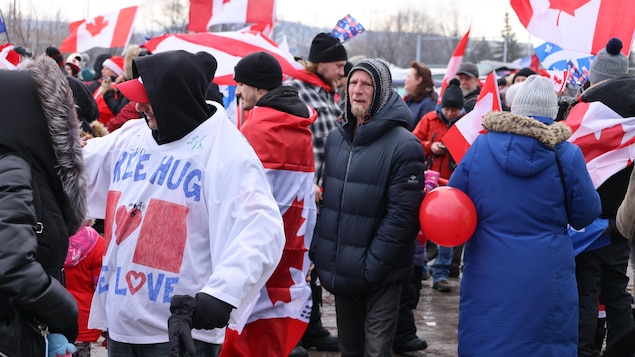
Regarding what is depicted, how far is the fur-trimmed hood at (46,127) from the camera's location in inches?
114

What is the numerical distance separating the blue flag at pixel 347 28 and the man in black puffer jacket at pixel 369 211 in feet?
14.2

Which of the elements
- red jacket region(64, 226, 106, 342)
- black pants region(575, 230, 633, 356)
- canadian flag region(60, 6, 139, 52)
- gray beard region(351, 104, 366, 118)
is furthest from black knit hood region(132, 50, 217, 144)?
canadian flag region(60, 6, 139, 52)

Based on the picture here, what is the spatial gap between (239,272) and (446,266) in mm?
5945

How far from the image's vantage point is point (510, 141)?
4676 millimetres

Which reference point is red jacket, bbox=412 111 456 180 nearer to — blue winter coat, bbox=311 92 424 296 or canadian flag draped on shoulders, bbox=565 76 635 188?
canadian flag draped on shoulders, bbox=565 76 635 188

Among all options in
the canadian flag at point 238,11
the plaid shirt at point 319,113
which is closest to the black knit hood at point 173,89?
the plaid shirt at point 319,113

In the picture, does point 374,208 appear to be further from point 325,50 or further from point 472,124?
point 325,50

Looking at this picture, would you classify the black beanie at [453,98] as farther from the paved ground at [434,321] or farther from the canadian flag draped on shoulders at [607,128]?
the canadian flag draped on shoulders at [607,128]

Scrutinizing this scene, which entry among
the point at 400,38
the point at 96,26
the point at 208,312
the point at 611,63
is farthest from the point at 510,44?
the point at 208,312

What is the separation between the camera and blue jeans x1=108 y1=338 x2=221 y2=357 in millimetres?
3529

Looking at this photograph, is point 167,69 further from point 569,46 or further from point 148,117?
point 569,46

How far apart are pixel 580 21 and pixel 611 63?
1315 mm

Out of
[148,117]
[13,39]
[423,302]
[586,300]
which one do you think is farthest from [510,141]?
[13,39]

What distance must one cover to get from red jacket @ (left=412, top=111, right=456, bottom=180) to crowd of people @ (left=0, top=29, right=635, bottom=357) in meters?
2.01
